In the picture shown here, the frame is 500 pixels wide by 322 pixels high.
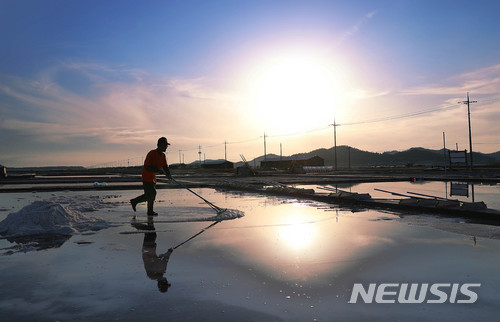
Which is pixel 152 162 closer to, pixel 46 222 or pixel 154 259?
pixel 46 222

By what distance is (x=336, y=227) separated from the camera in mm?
7617

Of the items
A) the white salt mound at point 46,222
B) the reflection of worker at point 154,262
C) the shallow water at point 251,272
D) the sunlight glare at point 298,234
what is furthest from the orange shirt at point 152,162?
the sunlight glare at point 298,234

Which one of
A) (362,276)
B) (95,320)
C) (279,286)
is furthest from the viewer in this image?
(362,276)

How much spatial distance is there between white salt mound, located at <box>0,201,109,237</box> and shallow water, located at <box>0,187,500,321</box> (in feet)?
2.02

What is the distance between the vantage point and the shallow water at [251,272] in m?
3.26

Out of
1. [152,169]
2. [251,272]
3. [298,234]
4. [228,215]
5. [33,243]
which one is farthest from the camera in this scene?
[152,169]

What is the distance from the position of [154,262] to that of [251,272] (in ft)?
4.42

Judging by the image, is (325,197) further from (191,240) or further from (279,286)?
(279,286)

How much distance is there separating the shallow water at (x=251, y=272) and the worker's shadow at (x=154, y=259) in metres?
0.07

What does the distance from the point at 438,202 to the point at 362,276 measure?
6.68 meters

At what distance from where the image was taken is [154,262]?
4.96 meters

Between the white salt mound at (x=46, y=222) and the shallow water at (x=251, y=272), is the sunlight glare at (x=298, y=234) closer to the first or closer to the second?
the shallow water at (x=251, y=272)

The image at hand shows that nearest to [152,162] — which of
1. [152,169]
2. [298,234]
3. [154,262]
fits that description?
[152,169]

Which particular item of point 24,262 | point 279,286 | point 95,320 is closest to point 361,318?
point 279,286
